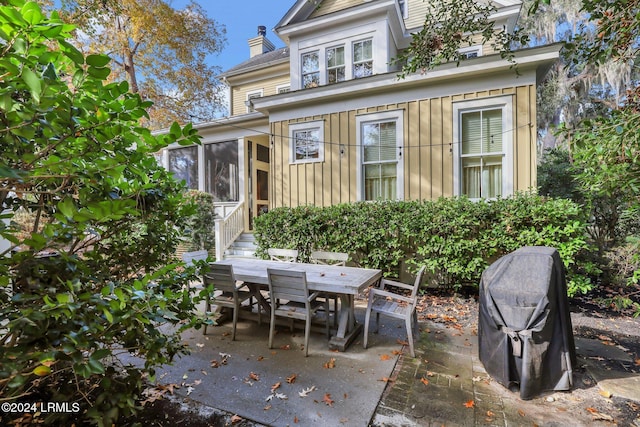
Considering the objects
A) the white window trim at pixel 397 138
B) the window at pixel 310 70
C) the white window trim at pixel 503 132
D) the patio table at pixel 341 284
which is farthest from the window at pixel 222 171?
the white window trim at pixel 503 132

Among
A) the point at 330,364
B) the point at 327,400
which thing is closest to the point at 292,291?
the point at 330,364

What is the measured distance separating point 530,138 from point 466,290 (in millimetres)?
3117

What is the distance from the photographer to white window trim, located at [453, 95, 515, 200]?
561 centimetres

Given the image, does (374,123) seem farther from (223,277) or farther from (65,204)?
(65,204)

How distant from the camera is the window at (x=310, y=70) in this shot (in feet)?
27.1

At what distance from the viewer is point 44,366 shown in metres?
1.06

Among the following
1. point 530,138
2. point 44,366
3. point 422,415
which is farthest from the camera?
point 530,138

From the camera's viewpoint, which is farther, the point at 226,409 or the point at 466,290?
the point at 466,290

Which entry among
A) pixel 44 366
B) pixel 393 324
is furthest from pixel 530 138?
pixel 44 366

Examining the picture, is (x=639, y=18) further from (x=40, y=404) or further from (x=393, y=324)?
(x=40, y=404)

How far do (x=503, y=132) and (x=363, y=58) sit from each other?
402 cm

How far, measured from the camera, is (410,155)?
6.39 m

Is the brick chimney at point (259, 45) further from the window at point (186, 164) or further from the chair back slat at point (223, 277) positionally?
the chair back slat at point (223, 277)

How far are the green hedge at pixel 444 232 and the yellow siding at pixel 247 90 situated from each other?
22.7ft
